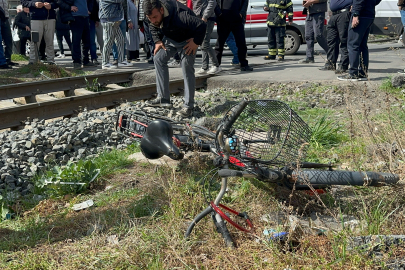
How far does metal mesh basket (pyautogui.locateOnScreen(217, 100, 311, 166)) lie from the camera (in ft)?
10.2

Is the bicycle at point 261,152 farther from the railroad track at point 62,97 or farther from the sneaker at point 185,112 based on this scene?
the railroad track at point 62,97

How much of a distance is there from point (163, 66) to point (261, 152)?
A: 3848mm

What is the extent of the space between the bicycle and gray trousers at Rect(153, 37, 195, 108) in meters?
3.28

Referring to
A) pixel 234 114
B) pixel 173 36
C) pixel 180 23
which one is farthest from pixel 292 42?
pixel 234 114

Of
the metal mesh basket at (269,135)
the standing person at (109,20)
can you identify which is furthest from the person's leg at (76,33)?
the metal mesh basket at (269,135)

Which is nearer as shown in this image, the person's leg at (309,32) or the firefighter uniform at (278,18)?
the person's leg at (309,32)

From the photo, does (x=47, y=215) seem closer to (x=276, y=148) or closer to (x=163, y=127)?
(x=163, y=127)

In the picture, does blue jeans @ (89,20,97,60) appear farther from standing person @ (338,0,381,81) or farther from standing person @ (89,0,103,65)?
standing person @ (338,0,381,81)

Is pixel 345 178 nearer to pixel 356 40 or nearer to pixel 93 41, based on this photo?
pixel 356 40

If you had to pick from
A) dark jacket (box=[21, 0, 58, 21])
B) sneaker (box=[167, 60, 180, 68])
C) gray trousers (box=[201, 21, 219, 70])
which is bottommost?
sneaker (box=[167, 60, 180, 68])

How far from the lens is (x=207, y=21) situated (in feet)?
31.7

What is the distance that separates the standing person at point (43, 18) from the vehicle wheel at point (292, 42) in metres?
6.86

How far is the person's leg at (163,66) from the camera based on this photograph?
6.62 m

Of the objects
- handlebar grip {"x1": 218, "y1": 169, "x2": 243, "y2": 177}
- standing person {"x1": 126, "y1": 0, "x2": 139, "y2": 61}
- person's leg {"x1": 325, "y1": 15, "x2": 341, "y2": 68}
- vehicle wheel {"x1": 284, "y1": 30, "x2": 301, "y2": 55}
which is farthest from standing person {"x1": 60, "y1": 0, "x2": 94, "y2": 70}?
handlebar grip {"x1": 218, "y1": 169, "x2": 243, "y2": 177}
